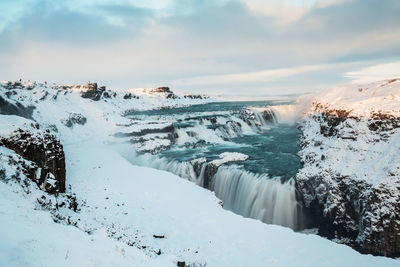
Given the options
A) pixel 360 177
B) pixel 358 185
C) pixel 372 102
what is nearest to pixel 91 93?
pixel 372 102

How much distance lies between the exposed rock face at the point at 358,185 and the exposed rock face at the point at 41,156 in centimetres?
1580

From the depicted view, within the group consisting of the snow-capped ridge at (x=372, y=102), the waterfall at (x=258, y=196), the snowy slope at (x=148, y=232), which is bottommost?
the waterfall at (x=258, y=196)

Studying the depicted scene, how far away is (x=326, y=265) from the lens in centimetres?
1009

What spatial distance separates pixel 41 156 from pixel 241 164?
17567 millimetres

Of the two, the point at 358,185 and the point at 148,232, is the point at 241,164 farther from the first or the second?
the point at 148,232

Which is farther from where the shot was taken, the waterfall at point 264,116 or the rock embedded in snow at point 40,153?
the waterfall at point 264,116

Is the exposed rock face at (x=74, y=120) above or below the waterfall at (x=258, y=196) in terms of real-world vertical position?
above

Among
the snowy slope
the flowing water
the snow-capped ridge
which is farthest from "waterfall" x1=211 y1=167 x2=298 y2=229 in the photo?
the snow-capped ridge

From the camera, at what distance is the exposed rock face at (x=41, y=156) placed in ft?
38.6

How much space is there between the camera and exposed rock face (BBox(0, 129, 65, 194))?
1177 centimetres

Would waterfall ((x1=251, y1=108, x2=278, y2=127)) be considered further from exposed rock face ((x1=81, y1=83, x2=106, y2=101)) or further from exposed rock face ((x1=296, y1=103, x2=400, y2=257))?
exposed rock face ((x1=81, y1=83, x2=106, y2=101))

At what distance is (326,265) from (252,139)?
3256 cm

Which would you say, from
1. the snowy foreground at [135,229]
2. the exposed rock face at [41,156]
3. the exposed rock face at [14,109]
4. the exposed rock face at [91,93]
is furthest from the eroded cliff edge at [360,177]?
the exposed rock face at [91,93]

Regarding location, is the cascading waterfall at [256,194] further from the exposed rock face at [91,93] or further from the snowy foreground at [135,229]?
the exposed rock face at [91,93]
